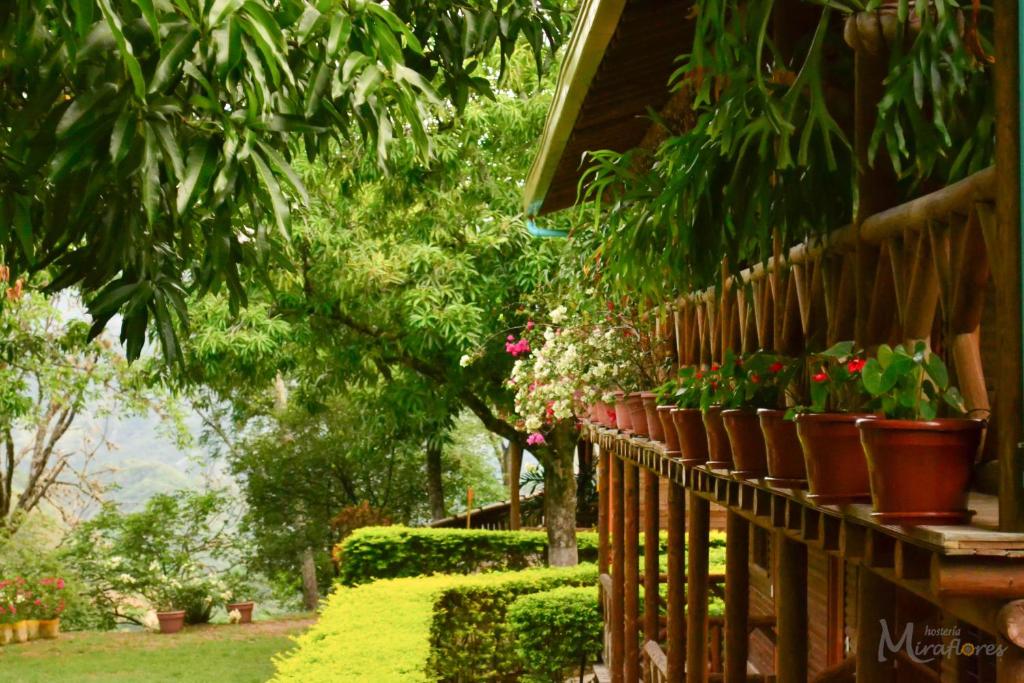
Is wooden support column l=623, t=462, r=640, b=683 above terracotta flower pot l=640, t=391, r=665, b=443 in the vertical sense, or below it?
below

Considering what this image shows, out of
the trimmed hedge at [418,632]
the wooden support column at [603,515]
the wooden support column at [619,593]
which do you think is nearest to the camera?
the trimmed hedge at [418,632]

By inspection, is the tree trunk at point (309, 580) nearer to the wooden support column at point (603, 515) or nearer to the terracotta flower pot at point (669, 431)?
the wooden support column at point (603, 515)

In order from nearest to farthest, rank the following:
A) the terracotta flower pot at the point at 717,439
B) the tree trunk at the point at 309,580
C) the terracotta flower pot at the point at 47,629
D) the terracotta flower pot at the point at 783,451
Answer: the terracotta flower pot at the point at 783,451, the terracotta flower pot at the point at 717,439, the terracotta flower pot at the point at 47,629, the tree trunk at the point at 309,580

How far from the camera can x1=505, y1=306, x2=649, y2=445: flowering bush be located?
24.3 ft

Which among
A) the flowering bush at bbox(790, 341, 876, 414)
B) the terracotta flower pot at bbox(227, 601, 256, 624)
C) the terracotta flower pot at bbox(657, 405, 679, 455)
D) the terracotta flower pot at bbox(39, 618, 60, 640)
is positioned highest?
the flowering bush at bbox(790, 341, 876, 414)

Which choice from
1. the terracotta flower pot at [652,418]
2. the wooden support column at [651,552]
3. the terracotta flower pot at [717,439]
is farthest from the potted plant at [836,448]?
the wooden support column at [651,552]

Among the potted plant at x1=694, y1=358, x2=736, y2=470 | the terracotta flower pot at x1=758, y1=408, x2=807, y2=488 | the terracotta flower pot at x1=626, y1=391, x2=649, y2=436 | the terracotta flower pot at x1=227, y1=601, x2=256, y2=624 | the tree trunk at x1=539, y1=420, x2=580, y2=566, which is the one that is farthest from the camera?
the terracotta flower pot at x1=227, y1=601, x2=256, y2=624

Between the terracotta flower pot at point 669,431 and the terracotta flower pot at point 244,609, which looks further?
the terracotta flower pot at point 244,609

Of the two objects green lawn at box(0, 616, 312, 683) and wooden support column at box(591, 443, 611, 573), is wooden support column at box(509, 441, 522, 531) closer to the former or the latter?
green lawn at box(0, 616, 312, 683)

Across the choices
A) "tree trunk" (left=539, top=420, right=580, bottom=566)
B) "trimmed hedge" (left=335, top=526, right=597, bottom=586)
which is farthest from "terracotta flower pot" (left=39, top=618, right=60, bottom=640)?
"tree trunk" (left=539, top=420, right=580, bottom=566)

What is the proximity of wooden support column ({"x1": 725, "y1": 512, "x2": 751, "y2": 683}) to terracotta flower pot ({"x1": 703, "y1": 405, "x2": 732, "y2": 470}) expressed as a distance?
1.73 feet

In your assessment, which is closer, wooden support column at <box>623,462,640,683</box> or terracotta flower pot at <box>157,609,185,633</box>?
wooden support column at <box>623,462,640,683</box>

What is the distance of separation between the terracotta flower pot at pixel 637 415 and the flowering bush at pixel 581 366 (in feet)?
1.38

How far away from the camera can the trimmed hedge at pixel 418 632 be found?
7184 millimetres
